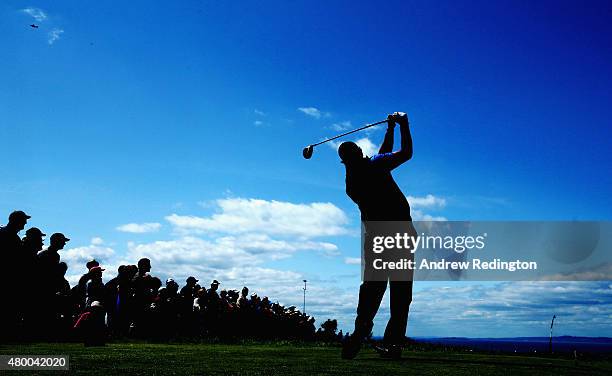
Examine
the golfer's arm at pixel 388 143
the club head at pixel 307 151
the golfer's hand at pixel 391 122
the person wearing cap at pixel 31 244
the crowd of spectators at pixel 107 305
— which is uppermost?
the club head at pixel 307 151

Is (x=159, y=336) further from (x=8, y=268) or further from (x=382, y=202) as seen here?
(x=382, y=202)

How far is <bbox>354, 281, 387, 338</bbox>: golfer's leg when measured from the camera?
21.3ft

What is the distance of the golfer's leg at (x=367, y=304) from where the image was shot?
21.3 ft

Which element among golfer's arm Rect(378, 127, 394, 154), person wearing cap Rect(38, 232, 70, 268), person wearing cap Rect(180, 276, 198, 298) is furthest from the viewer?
person wearing cap Rect(180, 276, 198, 298)

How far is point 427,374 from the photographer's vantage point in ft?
16.2

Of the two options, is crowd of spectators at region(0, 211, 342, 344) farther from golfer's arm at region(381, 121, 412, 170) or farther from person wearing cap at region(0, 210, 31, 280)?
golfer's arm at region(381, 121, 412, 170)

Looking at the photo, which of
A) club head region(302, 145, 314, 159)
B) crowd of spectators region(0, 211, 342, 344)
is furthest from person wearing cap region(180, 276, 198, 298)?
club head region(302, 145, 314, 159)

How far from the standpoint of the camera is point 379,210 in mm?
6367

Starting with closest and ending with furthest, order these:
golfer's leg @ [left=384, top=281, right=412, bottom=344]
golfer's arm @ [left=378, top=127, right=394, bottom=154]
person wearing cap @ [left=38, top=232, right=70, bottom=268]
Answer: golfer's leg @ [left=384, top=281, right=412, bottom=344] < golfer's arm @ [left=378, top=127, right=394, bottom=154] < person wearing cap @ [left=38, top=232, right=70, bottom=268]

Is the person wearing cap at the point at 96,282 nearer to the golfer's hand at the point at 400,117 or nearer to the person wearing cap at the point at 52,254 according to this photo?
the person wearing cap at the point at 52,254

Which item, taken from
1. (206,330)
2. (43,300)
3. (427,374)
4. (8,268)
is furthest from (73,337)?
(427,374)

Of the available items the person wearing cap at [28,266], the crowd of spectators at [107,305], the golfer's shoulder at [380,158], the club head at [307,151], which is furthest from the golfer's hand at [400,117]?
the person wearing cap at [28,266]

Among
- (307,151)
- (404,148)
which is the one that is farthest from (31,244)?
(404,148)

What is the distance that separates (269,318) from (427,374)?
17.7 meters
